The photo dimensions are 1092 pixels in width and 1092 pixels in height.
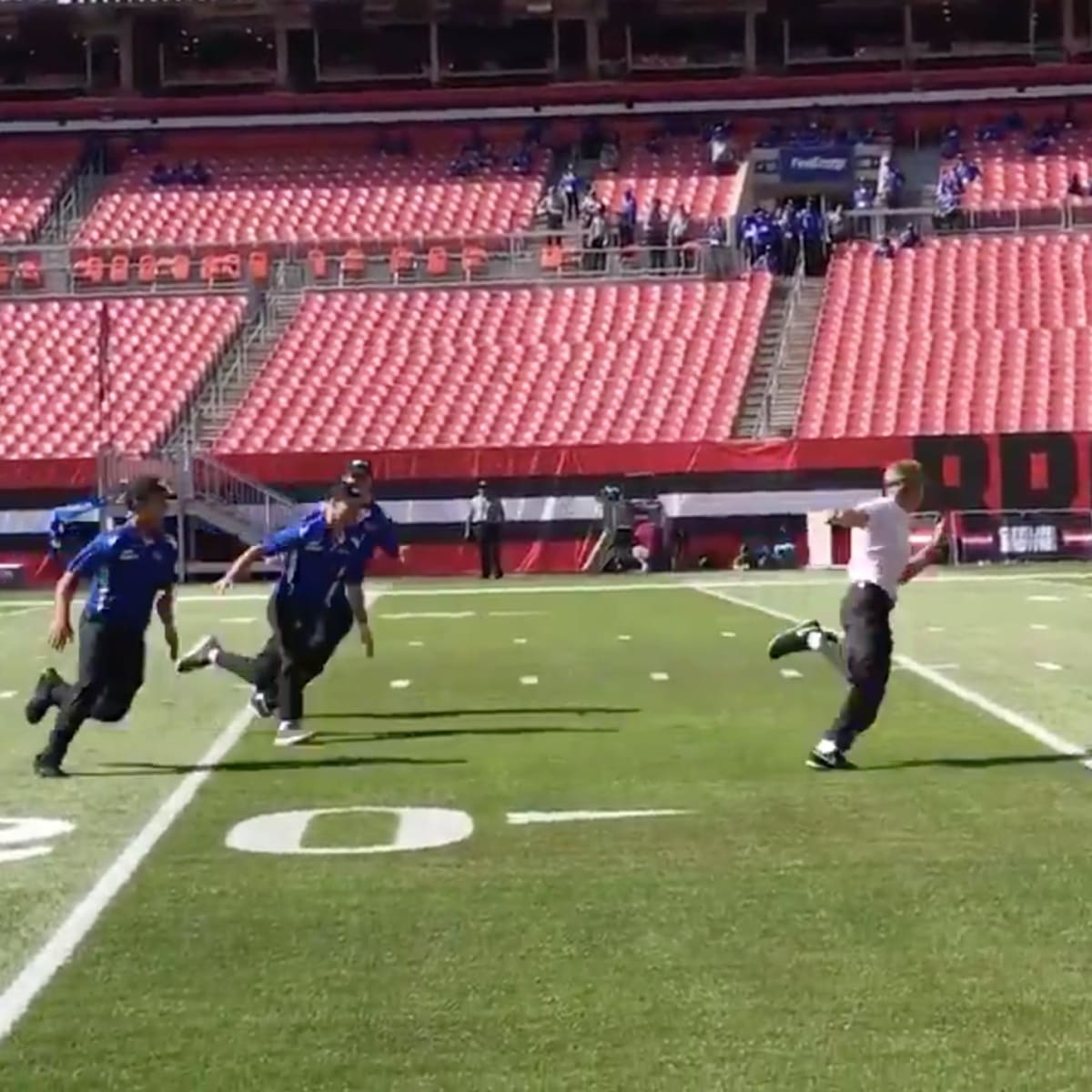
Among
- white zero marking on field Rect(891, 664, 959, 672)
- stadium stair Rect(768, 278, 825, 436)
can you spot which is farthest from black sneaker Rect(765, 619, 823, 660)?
stadium stair Rect(768, 278, 825, 436)

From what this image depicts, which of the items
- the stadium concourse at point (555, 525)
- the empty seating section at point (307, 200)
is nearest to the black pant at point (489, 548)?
the stadium concourse at point (555, 525)

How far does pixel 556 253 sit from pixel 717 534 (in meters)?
10.6

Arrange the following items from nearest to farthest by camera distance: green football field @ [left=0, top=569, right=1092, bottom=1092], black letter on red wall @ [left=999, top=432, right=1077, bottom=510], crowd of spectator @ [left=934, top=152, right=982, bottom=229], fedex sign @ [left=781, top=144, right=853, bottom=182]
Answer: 1. green football field @ [left=0, top=569, right=1092, bottom=1092]
2. black letter on red wall @ [left=999, top=432, right=1077, bottom=510]
3. crowd of spectator @ [left=934, top=152, right=982, bottom=229]
4. fedex sign @ [left=781, top=144, right=853, bottom=182]

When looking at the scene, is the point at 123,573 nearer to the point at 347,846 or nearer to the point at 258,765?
the point at 258,765

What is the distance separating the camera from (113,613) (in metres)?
11.9

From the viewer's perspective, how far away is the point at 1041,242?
153 ft

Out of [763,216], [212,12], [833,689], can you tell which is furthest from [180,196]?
[833,689]

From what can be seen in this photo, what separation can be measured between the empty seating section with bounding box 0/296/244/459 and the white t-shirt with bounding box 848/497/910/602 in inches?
1224

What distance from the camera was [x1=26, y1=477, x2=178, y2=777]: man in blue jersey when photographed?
1188cm

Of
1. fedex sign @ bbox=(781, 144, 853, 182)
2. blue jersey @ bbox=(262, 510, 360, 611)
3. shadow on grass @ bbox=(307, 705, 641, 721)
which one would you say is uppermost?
fedex sign @ bbox=(781, 144, 853, 182)

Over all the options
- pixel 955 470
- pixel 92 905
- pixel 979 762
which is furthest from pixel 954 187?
pixel 92 905

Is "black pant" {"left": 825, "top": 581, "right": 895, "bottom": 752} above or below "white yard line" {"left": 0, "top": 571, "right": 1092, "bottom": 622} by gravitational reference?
above

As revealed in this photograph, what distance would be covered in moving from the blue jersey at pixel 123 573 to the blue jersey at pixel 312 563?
1582 millimetres

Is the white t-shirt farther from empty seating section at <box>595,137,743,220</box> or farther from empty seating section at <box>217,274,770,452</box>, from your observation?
empty seating section at <box>595,137,743,220</box>
